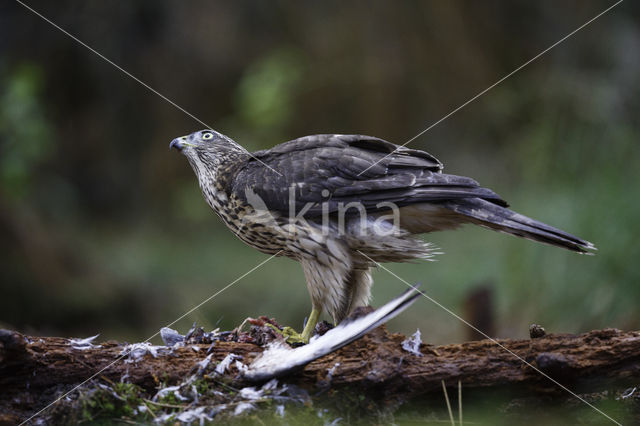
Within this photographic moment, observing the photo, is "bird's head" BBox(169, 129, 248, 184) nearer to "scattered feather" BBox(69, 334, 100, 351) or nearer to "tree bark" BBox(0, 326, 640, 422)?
"scattered feather" BBox(69, 334, 100, 351)

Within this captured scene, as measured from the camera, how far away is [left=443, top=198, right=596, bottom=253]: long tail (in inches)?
123

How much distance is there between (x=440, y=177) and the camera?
341 cm

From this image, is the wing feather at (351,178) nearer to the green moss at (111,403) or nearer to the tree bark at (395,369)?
the tree bark at (395,369)

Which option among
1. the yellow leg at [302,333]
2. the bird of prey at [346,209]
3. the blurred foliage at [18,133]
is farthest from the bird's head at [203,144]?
the blurred foliage at [18,133]

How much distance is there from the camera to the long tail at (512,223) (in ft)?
10.3

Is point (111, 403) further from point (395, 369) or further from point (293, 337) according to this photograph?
point (395, 369)

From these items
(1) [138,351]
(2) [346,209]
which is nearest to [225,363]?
(1) [138,351]

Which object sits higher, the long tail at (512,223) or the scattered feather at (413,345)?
the long tail at (512,223)

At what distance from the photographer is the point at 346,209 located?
343 centimetres

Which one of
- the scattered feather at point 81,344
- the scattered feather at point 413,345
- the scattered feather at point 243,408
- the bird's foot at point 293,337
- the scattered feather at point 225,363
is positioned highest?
the scattered feather at point 413,345

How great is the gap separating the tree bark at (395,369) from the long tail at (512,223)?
54 centimetres

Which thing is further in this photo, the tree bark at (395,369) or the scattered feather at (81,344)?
the scattered feather at (81,344)

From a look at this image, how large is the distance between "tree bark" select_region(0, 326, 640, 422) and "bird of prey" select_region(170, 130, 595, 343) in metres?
0.67

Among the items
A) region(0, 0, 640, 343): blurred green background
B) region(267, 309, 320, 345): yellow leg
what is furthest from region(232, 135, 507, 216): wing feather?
region(0, 0, 640, 343): blurred green background
